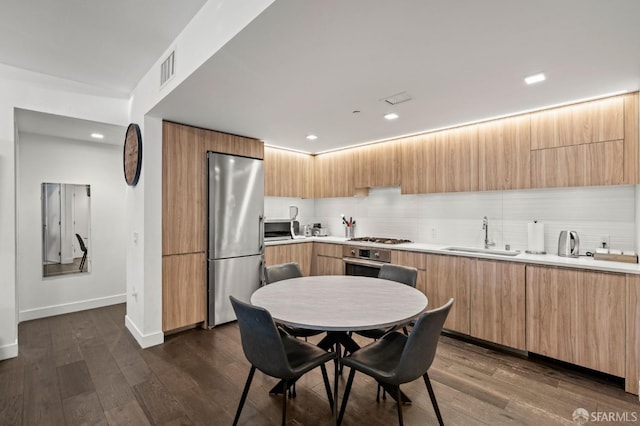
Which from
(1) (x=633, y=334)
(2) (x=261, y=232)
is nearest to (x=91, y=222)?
(2) (x=261, y=232)

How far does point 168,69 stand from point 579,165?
375 centimetres

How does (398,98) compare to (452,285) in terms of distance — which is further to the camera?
(452,285)

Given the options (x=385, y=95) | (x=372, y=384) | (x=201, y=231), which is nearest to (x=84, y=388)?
(x=201, y=231)

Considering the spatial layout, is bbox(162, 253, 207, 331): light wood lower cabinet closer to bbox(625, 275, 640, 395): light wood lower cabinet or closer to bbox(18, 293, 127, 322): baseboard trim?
bbox(18, 293, 127, 322): baseboard trim

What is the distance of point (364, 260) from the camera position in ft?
12.9

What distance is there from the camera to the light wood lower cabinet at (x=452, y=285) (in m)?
3.08

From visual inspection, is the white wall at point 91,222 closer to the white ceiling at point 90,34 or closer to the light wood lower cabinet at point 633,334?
the white ceiling at point 90,34

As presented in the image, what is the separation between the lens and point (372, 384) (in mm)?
2340

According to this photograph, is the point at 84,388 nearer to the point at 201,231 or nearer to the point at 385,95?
the point at 201,231

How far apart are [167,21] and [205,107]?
30.4 inches

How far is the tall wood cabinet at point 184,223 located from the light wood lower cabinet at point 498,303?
302cm

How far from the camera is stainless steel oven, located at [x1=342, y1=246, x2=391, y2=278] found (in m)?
3.74

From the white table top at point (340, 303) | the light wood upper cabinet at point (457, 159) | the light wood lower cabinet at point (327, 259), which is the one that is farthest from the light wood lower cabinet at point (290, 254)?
the light wood upper cabinet at point (457, 159)

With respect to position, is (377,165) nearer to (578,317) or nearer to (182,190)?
(182,190)
